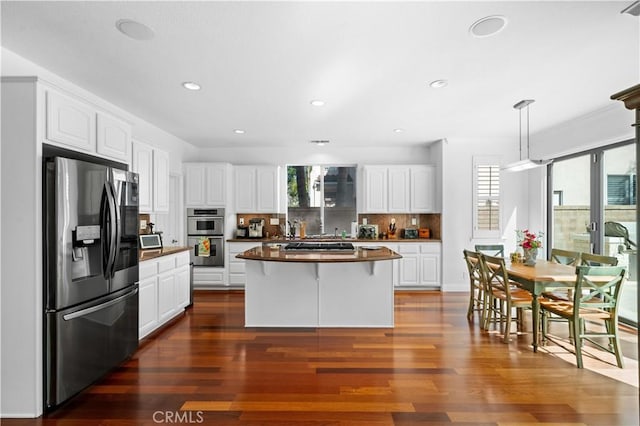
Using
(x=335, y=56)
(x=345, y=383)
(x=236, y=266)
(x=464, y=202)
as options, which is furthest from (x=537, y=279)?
(x=236, y=266)

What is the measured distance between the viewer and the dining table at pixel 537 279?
10.5 ft

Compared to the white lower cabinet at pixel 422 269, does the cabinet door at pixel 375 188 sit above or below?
above

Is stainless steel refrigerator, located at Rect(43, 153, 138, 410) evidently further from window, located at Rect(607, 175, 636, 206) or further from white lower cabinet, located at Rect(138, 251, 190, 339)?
window, located at Rect(607, 175, 636, 206)

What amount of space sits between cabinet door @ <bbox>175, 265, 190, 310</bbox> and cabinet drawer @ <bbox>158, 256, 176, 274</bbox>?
18 cm

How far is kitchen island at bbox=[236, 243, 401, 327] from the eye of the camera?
13.5 ft

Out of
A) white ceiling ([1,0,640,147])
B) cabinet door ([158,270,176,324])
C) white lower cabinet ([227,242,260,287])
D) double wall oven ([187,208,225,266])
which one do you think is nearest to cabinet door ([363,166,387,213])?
white ceiling ([1,0,640,147])

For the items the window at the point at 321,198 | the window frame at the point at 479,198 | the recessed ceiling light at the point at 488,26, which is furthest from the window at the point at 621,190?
the window at the point at 321,198

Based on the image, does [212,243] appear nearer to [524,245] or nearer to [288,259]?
[288,259]

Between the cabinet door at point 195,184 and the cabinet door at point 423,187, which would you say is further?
the cabinet door at point 423,187

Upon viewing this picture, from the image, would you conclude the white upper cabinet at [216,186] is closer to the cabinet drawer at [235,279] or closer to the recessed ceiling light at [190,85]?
the cabinet drawer at [235,279]

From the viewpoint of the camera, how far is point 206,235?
6.08m

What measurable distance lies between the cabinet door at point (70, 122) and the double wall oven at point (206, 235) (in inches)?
131

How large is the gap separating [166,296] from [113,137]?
2.00 m

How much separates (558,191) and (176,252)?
19.2 feet
